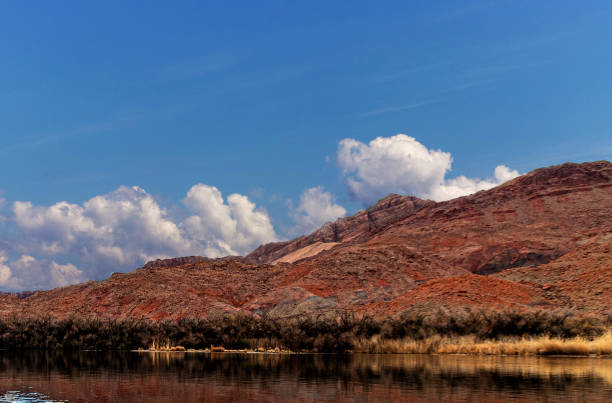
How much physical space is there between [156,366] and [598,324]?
25541mm

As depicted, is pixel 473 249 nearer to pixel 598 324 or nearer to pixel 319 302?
pixel 319 302

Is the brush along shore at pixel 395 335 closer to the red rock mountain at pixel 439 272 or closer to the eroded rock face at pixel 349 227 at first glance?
the red rock mountain at pixel 439 272

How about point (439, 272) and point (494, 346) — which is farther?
point (439, 272)

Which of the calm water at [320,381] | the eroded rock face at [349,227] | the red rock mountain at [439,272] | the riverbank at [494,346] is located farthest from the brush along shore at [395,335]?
the eroded rock face at [349,227]

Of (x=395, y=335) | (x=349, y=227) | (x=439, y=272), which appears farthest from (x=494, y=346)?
(x=349, y=227)

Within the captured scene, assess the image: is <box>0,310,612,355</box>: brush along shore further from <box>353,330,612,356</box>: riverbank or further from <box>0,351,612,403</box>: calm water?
<box>0,351,612,403</box>: calm water

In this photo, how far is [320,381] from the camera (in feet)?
65.0

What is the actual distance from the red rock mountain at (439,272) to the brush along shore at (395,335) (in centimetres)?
1000

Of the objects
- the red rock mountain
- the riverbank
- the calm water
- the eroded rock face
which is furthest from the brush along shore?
the eroded rock face

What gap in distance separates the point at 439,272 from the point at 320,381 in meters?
59.5

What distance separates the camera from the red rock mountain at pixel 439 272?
54.9m

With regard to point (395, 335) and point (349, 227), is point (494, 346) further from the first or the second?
point (349, 227)

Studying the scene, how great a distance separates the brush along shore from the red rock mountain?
10002 mm

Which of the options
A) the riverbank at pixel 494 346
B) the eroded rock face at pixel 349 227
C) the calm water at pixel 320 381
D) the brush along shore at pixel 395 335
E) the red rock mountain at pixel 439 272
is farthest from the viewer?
the eroded rock face at pixel 349 227
